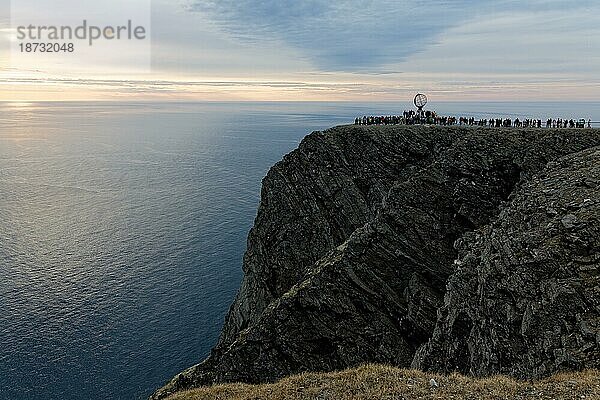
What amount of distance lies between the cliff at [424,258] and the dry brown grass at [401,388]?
2.26 meters

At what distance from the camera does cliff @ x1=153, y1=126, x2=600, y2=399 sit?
23406 mm

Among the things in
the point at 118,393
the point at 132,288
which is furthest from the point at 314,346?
the point at 132,288

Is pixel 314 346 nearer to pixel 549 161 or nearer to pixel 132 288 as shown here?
pixel 549 161

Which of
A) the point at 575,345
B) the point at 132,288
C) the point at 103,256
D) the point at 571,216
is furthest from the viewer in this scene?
the point at 103,256

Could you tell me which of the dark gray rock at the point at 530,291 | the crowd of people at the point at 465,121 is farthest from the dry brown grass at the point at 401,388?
the crowd of people at the point at 465,121

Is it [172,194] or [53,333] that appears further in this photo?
[172,194]

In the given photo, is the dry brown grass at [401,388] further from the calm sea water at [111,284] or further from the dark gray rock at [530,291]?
the calm sea water at [111,284]

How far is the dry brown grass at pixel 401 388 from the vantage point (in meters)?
17.8

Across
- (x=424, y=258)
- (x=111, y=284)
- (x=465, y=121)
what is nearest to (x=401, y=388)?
(x=424, y=258)

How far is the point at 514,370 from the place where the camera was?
22562 mm

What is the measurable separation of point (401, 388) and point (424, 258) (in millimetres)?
18145

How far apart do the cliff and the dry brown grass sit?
226 cm

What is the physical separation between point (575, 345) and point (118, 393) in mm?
56553

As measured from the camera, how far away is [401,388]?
20.2 m
